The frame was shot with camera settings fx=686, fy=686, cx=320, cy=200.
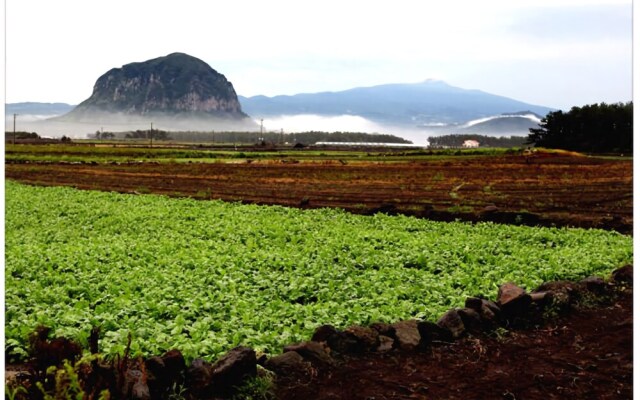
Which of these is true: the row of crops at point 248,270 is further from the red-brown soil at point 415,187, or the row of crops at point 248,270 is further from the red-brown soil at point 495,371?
the red-brown soil at point 415,187

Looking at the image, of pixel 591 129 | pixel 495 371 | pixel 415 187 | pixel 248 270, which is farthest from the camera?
pixel 591 129

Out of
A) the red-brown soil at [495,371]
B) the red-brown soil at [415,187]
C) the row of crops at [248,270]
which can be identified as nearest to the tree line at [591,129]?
the red-brown soil at [415,187]

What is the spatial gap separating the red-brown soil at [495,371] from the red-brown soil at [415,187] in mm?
13310

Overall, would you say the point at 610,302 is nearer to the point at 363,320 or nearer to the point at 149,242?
the point at 363,320

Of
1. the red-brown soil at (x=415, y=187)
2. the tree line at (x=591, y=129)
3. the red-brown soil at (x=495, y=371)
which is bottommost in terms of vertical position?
the red-brown soil at (x=495, y=371)

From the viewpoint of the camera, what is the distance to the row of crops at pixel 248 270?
9.38 metres

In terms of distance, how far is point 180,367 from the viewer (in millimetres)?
7145

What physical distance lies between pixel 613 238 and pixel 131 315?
45.7ft

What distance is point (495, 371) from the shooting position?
26.4 ft

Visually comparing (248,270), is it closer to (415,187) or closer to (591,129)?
(415,187)

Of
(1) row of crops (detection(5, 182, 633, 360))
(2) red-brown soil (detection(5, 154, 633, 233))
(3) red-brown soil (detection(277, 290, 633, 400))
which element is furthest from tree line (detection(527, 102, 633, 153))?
(3) red-brown soil (detection(277, 290, 633, 400))

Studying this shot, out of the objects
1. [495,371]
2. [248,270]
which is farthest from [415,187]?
[495,371]

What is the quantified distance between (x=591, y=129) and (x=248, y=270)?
77781mm

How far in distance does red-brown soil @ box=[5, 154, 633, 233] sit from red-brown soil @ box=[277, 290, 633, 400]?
13310mm
